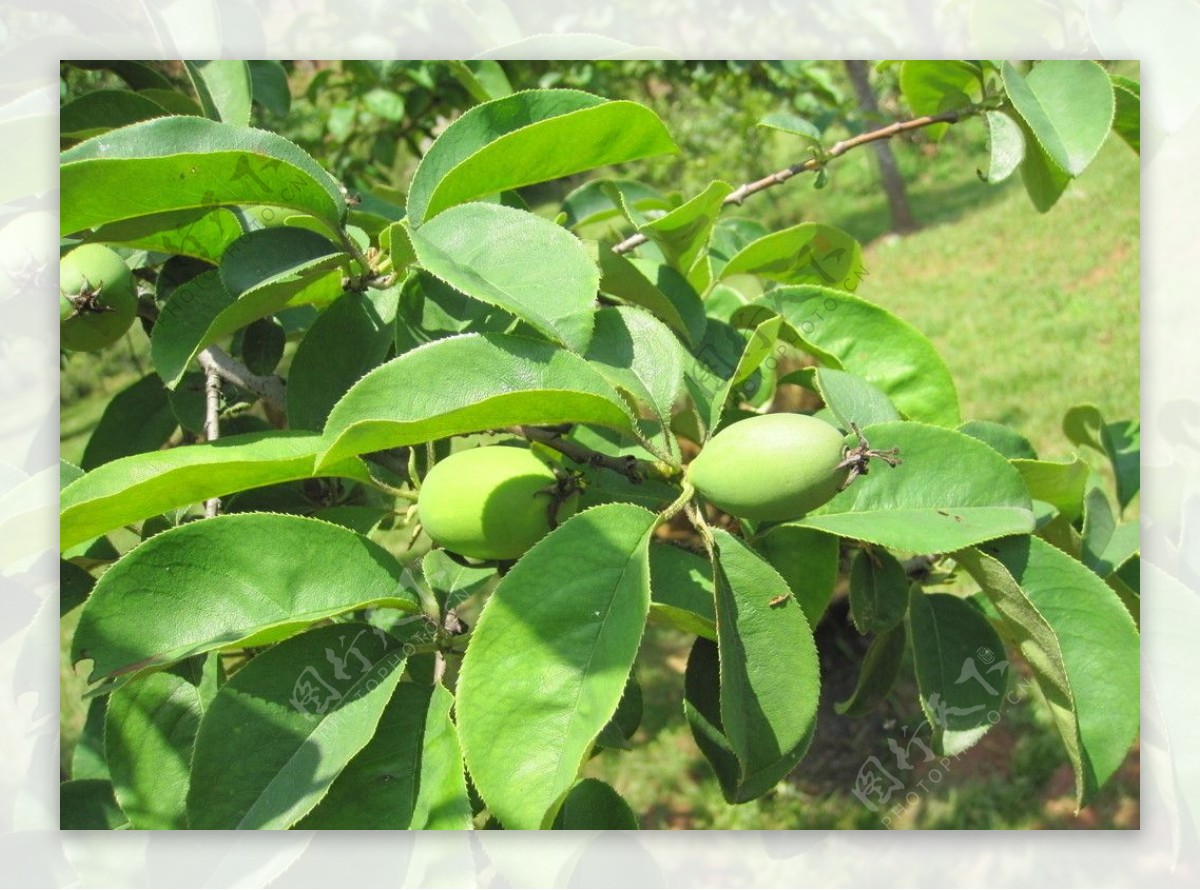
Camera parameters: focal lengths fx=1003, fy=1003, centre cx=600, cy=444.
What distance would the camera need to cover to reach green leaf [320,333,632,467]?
637 millimetres

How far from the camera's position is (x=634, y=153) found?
860mm

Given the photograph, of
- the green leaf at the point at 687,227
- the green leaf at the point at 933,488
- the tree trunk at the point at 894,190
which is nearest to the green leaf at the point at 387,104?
the green leaf at the point at 687,227

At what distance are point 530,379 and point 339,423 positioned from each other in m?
0.13

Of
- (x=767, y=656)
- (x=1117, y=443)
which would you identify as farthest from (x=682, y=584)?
(x=1117, y=443)

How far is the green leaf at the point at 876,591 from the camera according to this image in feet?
2.91

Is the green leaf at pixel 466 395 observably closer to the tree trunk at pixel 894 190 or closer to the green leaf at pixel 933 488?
the green leaf at pixel 933 488

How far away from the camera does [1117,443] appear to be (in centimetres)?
130

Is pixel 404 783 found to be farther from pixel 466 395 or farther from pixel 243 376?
pixel 243 376

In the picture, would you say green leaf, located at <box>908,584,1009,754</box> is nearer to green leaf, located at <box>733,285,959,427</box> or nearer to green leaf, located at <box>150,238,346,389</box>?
green leaf, located at <box>733,285,959,427</box>

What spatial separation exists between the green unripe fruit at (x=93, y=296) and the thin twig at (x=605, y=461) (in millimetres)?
448

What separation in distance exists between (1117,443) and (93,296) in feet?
3.97

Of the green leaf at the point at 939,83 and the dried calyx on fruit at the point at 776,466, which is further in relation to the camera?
the green leaf at the point at 939,83

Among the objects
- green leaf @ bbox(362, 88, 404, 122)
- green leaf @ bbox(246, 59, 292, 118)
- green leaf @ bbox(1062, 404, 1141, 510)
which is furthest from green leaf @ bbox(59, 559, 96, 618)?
green leaf @ bbox(362, 88, 404, 122)

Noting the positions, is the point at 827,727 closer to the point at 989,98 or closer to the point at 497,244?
the point at 989,98
